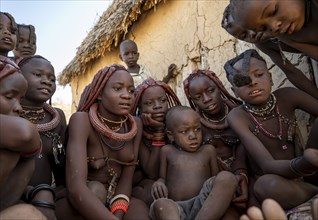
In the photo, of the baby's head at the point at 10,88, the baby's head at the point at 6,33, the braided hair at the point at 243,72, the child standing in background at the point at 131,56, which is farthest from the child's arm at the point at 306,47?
the child standing in background at the point at 131,56

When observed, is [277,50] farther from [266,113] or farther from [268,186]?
[268,186]

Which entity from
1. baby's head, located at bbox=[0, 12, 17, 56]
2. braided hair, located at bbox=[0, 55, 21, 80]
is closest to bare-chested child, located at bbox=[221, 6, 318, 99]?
braided hair, located at bbox=[0, 55, 21, 80]

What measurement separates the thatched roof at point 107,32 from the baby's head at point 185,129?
2.88 meters

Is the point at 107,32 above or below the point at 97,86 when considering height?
above

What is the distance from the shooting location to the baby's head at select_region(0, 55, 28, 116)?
174 cm

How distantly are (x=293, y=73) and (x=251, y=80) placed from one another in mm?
408

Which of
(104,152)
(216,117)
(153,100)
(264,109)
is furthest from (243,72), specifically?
(104,152)

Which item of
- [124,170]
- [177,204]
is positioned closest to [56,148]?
[124,170]

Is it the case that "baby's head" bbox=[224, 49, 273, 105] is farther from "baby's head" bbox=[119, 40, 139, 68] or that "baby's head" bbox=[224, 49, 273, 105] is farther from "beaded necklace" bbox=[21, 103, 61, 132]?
"baby's head" bbox=[119, 40, 139, 68]

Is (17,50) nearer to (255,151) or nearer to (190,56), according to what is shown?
(190,56)

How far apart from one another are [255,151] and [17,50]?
8.85 ft

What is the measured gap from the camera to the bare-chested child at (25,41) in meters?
3.83

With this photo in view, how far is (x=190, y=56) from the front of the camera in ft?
15.3

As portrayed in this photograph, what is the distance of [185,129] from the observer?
8.65 feet
